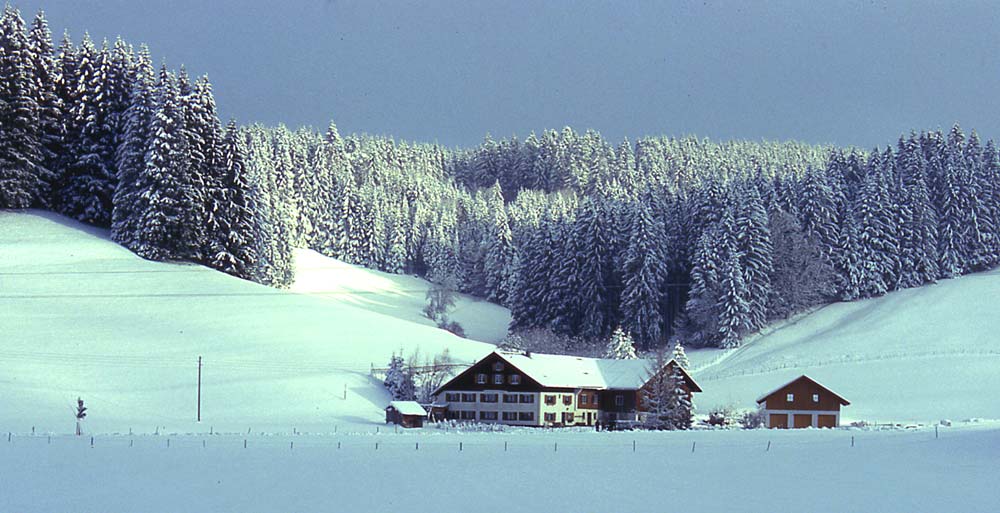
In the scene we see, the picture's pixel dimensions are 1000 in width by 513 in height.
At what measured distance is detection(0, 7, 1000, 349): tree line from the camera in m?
85.8

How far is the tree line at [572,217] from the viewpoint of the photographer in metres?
85.8

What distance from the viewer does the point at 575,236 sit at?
4515 inches

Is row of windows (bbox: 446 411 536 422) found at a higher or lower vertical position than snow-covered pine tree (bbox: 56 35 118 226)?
lower

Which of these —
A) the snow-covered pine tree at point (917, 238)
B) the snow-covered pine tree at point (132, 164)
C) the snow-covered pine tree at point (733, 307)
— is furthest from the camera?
the snow-covered pine tree at point (917, 238)

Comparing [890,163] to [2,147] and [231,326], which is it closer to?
[231,326]

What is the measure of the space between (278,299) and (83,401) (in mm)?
26491

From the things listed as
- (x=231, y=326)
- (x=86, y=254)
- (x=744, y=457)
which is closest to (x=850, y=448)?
(x=744, y=457)

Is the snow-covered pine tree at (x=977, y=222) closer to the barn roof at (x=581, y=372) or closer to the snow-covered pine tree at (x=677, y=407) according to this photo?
the barn roof at (x=581, y=372)

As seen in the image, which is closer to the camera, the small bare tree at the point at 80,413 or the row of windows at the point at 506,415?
the small bare tree at the point at 80,413

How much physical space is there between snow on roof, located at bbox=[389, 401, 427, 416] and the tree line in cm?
2780

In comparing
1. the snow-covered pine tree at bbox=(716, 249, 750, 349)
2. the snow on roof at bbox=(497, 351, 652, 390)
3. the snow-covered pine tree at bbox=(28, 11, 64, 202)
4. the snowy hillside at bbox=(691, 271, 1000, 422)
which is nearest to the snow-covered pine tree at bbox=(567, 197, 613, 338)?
the snowy hillside at bbox=(691, 271, 1000, 422)

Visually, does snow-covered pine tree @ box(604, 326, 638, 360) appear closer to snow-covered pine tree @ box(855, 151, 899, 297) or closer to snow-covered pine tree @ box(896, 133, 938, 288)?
snow-covered pine tree @ box(855, 151, 899, 297)

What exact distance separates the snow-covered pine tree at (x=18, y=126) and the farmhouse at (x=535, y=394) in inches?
1412

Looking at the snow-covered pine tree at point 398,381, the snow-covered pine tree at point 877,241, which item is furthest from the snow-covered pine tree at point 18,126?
the snow-covered pine tree at point 877,241
